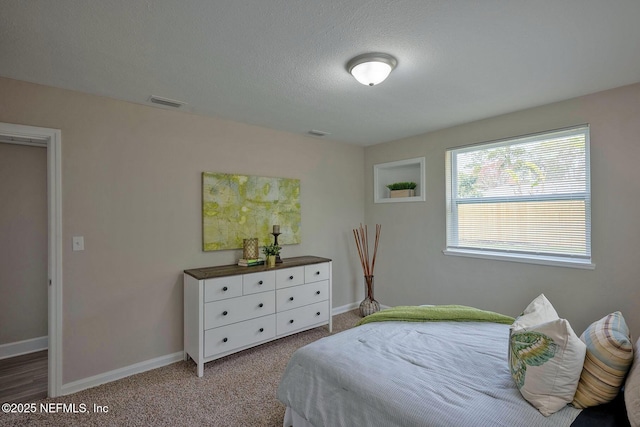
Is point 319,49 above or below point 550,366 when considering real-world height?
above

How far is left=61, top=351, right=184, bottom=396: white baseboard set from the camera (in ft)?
7.89

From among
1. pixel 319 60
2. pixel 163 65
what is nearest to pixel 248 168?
pixel 163 65

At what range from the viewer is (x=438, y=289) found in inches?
145

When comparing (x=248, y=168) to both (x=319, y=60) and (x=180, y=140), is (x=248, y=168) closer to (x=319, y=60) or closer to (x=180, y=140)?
(x=180, y=140)

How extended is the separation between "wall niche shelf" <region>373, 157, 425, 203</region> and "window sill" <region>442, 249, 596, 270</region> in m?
0.78

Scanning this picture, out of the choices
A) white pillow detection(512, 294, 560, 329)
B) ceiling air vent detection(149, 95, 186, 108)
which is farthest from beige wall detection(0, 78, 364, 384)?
white pillow detection(512, 294, 560, 329)

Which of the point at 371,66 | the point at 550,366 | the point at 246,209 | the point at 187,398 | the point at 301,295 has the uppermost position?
the point at 371,66

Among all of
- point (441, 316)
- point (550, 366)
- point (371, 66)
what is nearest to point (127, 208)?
point (371, 66)

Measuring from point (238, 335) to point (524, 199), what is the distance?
3.08m

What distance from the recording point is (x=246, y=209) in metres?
3.38

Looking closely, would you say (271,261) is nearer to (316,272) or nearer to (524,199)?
(316,272)

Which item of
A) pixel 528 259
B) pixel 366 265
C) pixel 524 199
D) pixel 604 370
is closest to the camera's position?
pixel 604 370

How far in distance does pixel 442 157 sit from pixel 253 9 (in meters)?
2.79

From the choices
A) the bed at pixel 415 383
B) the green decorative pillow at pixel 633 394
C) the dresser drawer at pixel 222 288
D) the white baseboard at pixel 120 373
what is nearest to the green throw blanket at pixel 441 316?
the bed at pixel 415 383
